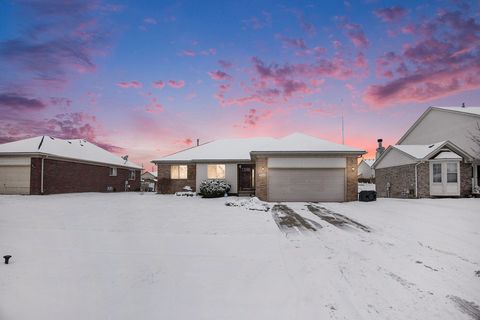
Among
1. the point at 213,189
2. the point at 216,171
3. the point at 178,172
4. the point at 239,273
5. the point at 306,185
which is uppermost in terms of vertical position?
the point at 216,171

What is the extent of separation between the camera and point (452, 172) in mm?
18422

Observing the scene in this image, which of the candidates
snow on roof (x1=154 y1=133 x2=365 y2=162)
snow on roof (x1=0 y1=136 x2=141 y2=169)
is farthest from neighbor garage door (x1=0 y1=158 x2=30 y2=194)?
snow on roof (x1=154 y1=133 x2=365 y2=162)

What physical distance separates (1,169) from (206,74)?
62.5ft

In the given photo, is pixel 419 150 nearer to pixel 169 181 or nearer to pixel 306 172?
pixel 306 172

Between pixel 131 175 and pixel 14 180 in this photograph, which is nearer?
pixel 14 180

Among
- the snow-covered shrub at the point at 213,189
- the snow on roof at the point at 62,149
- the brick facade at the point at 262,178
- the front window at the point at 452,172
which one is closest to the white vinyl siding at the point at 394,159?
the front window at the point at 452,172

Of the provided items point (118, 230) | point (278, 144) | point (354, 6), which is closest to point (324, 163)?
point (278, 144)

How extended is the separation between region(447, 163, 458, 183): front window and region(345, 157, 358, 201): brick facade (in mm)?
8501

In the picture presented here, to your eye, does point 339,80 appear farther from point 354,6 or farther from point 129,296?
point 129,296

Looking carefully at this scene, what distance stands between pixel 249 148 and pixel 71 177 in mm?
16950

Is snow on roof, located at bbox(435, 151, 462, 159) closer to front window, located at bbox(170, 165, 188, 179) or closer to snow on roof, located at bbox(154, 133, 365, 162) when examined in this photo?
snow on roof, located at bbox(154, 133, 365, 162)

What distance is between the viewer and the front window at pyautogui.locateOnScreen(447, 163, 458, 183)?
18344 millimetres

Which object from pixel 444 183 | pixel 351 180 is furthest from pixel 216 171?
pixel 444 183

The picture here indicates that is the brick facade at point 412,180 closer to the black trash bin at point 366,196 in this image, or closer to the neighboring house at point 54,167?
the black trash bin at point 366,196
